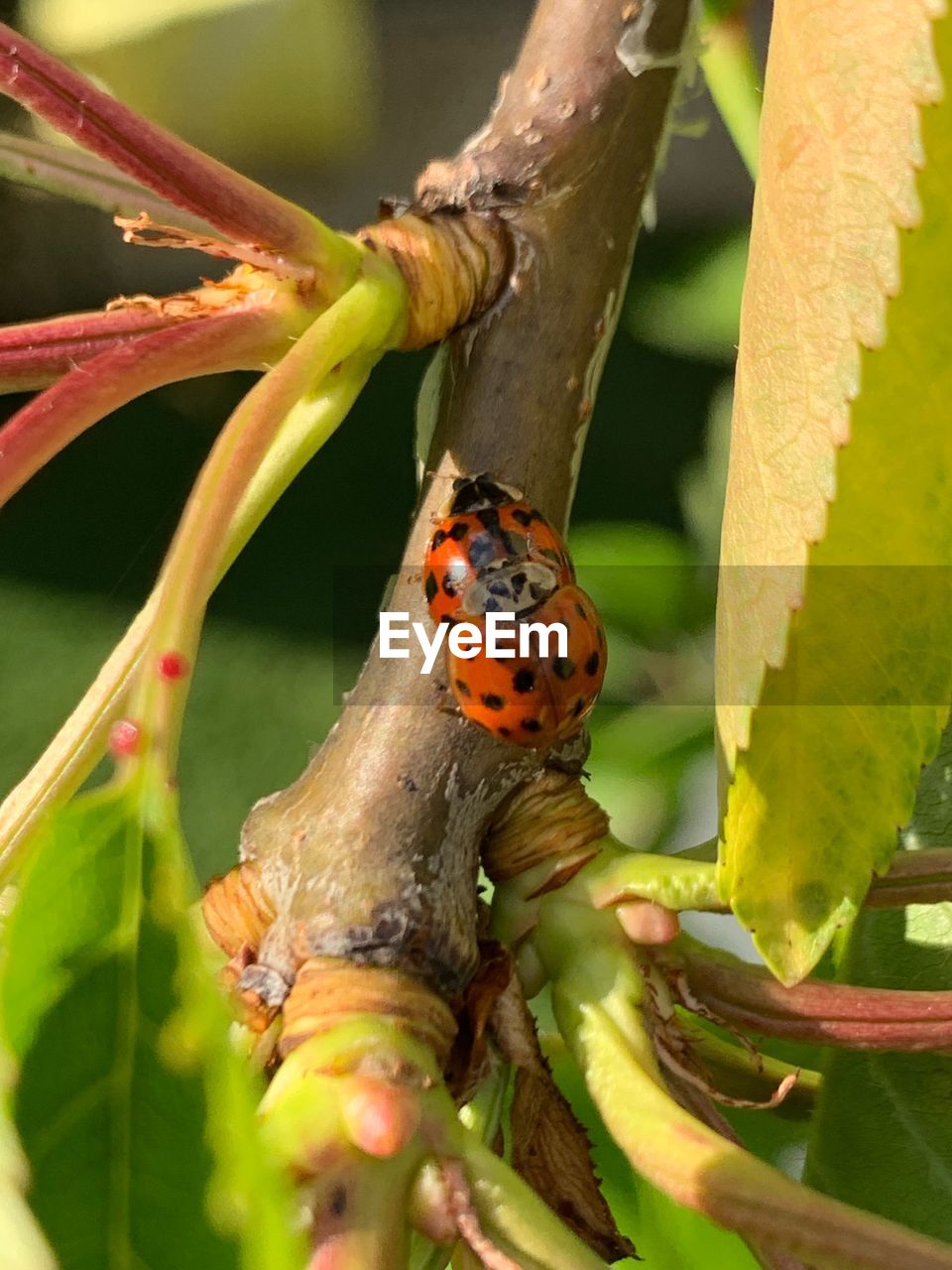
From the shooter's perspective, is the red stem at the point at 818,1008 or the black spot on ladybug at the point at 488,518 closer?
the red stem at the point at 818,1008

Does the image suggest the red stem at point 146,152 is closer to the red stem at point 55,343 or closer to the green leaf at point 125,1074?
the red stem at point 55,343

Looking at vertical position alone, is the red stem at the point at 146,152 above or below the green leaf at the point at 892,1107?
above

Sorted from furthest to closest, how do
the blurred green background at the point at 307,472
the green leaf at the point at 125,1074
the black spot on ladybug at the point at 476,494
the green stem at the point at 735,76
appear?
the blurred green background at the point at 307,472, the green stem at the point at 735,76, the black spot on ladybug at the point at 476,494, the green leaf at the point at 125,1074

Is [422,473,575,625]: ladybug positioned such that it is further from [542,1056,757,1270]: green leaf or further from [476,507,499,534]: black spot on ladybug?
[542,1056,757,1270]: green leaf

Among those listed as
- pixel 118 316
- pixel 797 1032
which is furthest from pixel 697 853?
pixel 118 316

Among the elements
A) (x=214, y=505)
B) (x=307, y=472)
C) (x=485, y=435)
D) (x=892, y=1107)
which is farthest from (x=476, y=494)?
(x=307, y=472)

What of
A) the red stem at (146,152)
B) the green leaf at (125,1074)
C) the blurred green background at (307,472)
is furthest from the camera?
the blurred green background at (307,472)

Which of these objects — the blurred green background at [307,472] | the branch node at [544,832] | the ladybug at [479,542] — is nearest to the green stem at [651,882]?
the branch node at [544,832]

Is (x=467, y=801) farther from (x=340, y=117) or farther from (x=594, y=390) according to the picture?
(x=340, y=117)

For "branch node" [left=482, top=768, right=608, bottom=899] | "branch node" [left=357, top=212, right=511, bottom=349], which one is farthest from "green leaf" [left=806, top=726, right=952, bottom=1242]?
"branch node" [left=357, top=212, right=511, bottom=349]
